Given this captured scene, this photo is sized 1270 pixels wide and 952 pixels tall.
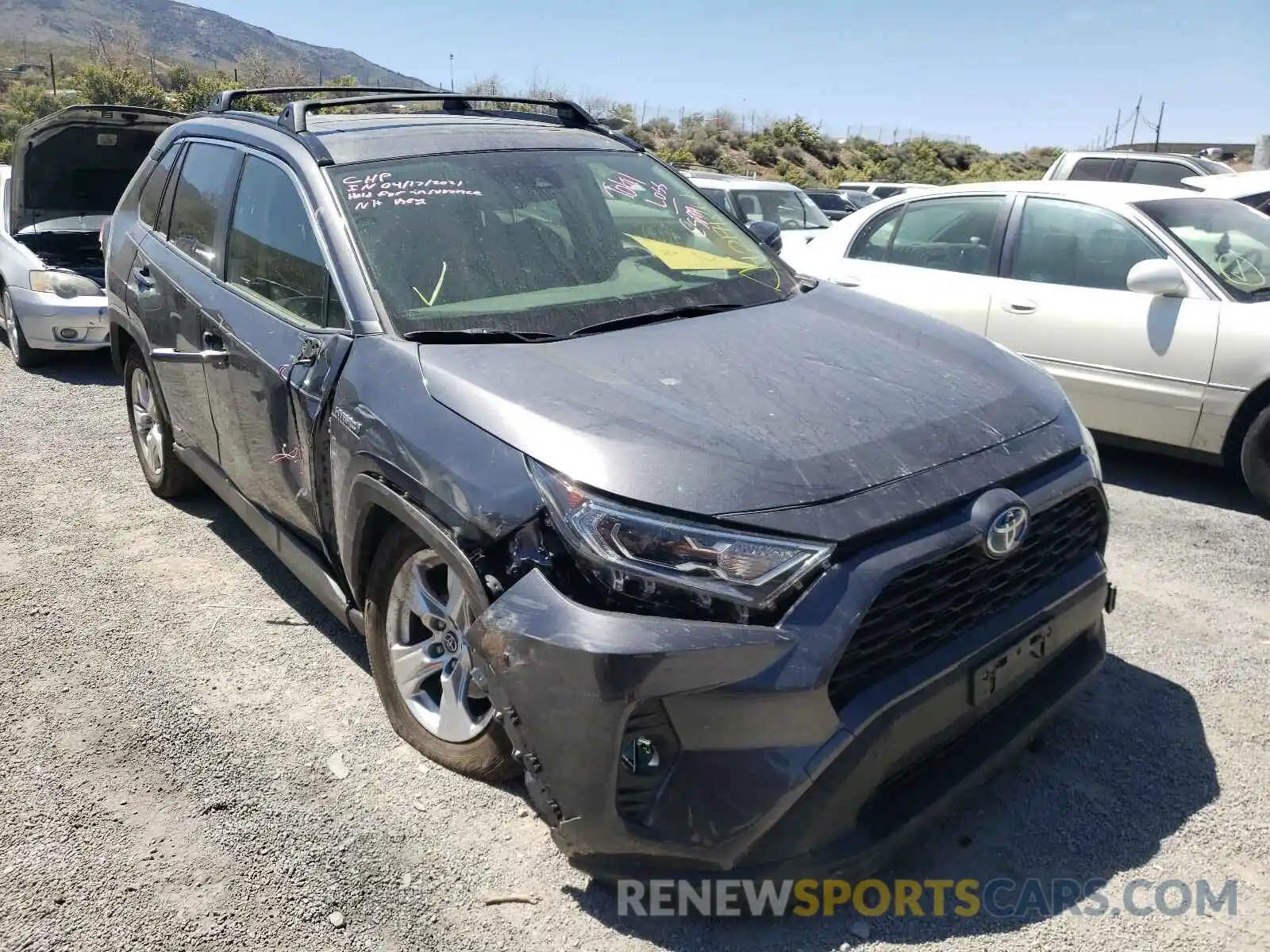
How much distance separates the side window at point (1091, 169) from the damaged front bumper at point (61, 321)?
11.6 meters

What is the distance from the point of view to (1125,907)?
2434 mm

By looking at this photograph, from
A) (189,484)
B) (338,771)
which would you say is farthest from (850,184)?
(338,771)

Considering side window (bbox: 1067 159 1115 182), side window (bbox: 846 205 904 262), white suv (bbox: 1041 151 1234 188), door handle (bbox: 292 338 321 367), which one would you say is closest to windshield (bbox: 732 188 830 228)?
white suv (bbox: 1041 151 1234 188)

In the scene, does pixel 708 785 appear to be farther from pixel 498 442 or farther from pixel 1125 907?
pixel 1125 907

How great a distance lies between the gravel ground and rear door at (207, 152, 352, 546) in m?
0.64

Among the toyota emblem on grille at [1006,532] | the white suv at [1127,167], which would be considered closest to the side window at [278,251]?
the toyota emblem on grille at [1006,532]

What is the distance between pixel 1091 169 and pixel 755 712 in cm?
1341

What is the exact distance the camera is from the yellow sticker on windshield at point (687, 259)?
353cm

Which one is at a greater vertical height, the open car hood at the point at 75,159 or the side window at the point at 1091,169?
the side window at the point at 1091,169

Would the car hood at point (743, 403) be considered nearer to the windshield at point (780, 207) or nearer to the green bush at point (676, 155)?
the windshield at point (780, 207)

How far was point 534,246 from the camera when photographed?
3.29 metres

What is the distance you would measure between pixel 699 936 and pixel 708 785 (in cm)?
50

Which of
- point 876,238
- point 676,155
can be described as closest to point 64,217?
point 876,238

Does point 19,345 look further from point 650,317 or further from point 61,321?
point 650,317
